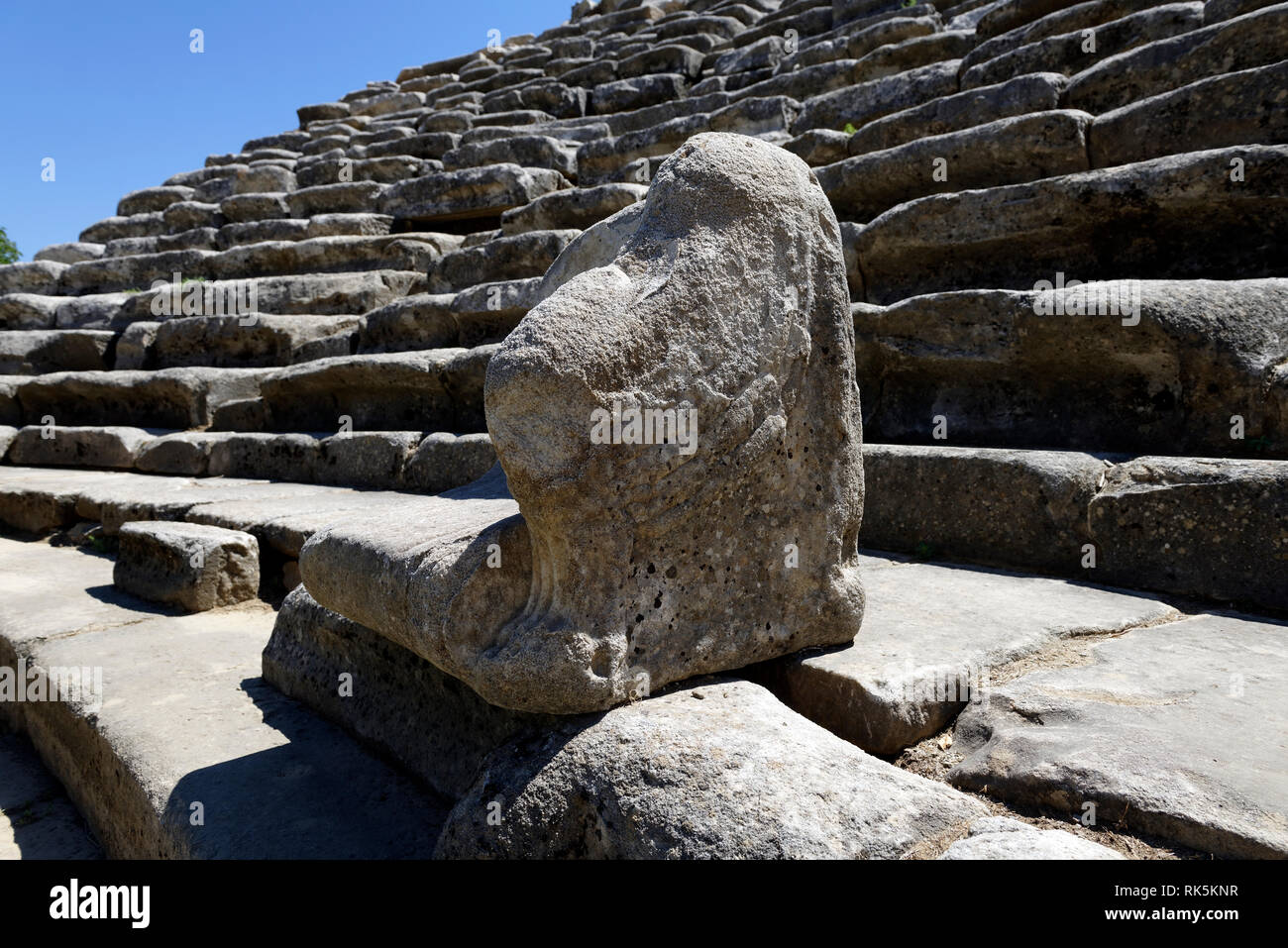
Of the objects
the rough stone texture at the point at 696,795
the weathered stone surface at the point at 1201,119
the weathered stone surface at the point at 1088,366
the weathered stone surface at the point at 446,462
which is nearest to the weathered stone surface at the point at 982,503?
the weathered stone surface at the point at 1088,366

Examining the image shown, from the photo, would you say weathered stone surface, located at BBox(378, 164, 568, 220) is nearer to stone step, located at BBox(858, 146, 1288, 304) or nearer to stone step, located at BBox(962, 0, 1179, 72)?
stone step, located at BBox(962, 0, 1179, 72)

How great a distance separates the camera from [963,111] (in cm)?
491

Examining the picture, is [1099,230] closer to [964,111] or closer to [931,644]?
[964,111]

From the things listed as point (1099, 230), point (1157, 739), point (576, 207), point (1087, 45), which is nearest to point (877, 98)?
point (1087, 45)

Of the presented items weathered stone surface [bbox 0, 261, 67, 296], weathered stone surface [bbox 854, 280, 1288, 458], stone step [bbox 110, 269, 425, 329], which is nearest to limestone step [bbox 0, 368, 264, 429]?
stone step [bbox 110, 269, 425, 329]

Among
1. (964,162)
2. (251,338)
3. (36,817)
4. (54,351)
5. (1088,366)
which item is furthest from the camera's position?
(54,351)

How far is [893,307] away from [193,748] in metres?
2.82

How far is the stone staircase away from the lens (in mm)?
2527

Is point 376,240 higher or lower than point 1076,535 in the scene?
higher

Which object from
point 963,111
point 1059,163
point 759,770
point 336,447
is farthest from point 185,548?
point 963,111

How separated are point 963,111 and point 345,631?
4482 mm

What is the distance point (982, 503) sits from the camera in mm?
2789

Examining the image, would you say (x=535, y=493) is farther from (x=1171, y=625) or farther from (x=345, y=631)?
(x=1171, y=625)

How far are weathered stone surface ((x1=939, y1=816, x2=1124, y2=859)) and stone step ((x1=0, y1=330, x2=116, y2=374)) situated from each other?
796 cm
